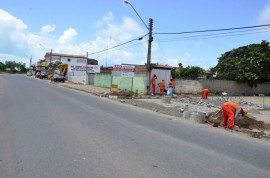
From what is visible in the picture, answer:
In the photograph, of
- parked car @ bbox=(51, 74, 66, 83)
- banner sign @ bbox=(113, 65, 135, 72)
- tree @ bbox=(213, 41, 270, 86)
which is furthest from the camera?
parked car @ bbox=(51, 74, 66, 83)

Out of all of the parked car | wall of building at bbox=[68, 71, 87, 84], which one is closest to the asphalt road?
wall of building at bbox=[68, 71, 87, 84]

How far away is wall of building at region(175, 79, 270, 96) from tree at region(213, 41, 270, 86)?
39.0 inches

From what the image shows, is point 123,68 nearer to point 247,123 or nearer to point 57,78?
point 247,123

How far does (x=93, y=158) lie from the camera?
680 centimetres

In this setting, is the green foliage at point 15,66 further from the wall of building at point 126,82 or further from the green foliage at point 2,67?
the wall of building at point 126,82

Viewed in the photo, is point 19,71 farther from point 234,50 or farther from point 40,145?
point 40,145

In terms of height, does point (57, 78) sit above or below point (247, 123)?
above

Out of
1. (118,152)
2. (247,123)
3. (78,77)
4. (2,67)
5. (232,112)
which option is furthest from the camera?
(2,67)

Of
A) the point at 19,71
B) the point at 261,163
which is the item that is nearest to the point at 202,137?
the point at 261,163

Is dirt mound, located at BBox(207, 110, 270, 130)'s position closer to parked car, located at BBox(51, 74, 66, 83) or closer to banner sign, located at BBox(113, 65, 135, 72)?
banner sign, located at BBox(113, 65, 135, 72)

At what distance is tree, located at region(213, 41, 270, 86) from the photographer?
149 ft

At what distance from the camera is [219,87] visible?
140ft

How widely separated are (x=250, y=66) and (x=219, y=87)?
6611mm

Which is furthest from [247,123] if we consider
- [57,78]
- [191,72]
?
[57,78]
